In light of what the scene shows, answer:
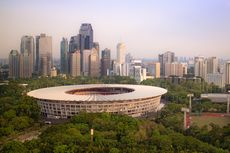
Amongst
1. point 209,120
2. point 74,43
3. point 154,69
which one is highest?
point 74,43

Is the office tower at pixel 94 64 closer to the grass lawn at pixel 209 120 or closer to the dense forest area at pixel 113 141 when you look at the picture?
the grass lawn at pixel 209 120

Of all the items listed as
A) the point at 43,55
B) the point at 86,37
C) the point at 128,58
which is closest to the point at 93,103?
the point at 43,55

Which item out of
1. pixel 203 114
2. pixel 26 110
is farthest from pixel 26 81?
pixel 203 114

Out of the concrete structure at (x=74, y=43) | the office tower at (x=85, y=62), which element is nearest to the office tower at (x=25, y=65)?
the office tower at (x=85, y=62)

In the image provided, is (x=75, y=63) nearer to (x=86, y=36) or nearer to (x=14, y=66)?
(x=86, y=36)

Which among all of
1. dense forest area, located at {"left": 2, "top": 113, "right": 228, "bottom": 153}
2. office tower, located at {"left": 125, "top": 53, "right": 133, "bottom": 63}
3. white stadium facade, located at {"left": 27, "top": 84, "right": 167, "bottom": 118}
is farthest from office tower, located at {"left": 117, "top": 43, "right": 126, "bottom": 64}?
dense forest area, located at {"left": 2, "top": 113, "right": 228, "bottom": 153}

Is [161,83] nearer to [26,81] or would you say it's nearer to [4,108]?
[26,81]

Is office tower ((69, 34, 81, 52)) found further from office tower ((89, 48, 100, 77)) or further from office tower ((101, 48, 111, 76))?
office tower ((101, 48, 111, 76))
